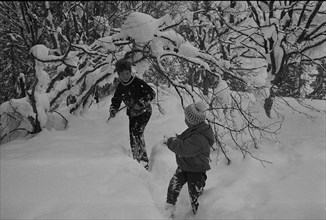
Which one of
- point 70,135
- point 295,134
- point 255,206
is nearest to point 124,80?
point 70,135

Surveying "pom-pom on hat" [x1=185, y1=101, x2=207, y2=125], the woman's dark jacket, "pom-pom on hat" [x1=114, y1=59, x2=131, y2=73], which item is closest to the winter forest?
"pom-pom on hat" [x1=114, y1=59, x2=131, y2=73]

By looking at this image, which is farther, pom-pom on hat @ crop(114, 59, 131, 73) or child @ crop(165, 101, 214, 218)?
pom-pom on hat @ crop(114, 59, 131, 73)

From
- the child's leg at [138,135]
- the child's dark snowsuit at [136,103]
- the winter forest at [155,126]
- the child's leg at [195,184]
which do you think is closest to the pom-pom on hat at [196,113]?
the child's leg at [195,184]

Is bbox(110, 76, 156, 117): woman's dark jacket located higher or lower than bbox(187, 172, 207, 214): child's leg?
higher

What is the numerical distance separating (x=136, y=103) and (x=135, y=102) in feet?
0.07

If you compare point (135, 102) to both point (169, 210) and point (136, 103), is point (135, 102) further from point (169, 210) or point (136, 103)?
point (169, 210)

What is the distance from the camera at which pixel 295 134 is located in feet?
18.0

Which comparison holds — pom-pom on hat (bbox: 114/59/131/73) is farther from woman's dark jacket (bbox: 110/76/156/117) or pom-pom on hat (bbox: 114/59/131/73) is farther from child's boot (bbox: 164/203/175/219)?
child's boot (bbox: 164/203/175/219)

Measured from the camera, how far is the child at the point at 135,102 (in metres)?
4.35

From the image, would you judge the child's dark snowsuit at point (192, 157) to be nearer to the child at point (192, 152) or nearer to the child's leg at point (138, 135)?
the child at point (192, 152)

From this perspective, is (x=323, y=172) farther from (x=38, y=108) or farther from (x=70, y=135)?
(x=38, y=108)

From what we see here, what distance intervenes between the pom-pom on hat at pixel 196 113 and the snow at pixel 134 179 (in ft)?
3.05

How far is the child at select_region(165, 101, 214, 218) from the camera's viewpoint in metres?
3.35

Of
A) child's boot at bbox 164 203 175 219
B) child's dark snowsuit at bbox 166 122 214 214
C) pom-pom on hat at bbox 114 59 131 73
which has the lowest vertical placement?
child's boot at bbox 164 203 175 219
